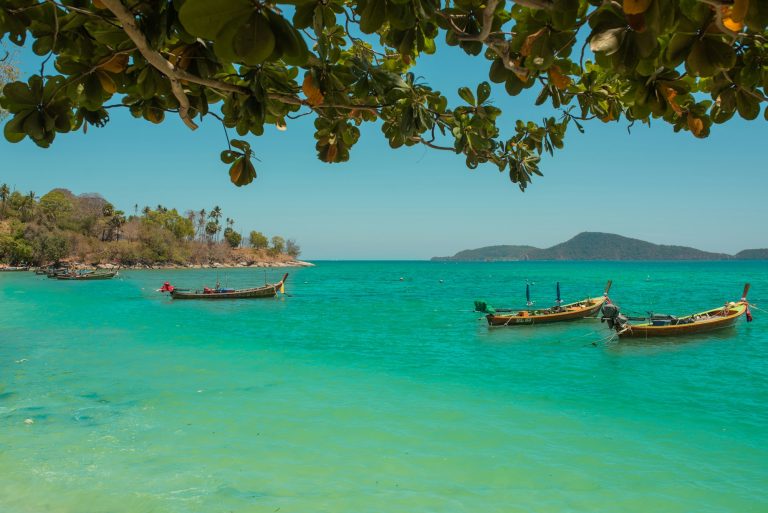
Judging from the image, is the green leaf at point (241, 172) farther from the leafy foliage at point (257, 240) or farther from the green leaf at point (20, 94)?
the leafy foliage at point (257, 240)

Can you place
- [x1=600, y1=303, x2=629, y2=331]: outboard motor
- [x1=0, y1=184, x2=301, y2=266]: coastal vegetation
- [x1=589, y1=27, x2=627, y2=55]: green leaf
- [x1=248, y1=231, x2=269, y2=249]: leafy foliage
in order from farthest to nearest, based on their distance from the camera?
[x1=248, y1=231, x2=269, y2=249]: leafy foliage
[x1=0, y1=184, x2=301, y2=266]: coastal vegetation
[x1=600, y1=303, x2=629, y2=331]: outboard motor
[x1=589, y1=27, x2=627, y2=55]: green leaf

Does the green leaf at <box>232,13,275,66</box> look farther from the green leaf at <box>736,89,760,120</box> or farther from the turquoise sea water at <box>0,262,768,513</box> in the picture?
the turquoise sea water at <box>0,262,768,513</box>

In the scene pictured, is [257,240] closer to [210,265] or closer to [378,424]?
[210,265]

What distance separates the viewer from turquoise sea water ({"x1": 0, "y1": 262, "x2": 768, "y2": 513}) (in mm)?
6008

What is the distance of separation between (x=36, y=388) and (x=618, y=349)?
17862 millimetres

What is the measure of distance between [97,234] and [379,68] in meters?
95.3

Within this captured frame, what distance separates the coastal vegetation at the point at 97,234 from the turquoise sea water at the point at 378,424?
62.8 m

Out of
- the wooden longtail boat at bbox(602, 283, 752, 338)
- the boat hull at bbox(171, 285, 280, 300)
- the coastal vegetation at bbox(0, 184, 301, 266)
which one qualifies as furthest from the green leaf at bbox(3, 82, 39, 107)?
the coastal vegetation at bbox(0, 184, 301, 266)

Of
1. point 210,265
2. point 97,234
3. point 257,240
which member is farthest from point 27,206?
point 257,240

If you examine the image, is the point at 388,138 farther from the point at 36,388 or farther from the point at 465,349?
the point at 465,349

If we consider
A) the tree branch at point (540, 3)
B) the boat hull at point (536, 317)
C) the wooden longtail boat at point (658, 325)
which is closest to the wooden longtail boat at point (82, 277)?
the boat hull at point (536, 317)

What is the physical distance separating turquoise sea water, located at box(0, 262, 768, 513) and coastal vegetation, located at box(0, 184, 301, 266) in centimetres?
6281

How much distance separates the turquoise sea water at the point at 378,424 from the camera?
19.7 ft

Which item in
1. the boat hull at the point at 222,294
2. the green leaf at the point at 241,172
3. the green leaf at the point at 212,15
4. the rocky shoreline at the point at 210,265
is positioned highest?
the green leaf at the point at 212,15
